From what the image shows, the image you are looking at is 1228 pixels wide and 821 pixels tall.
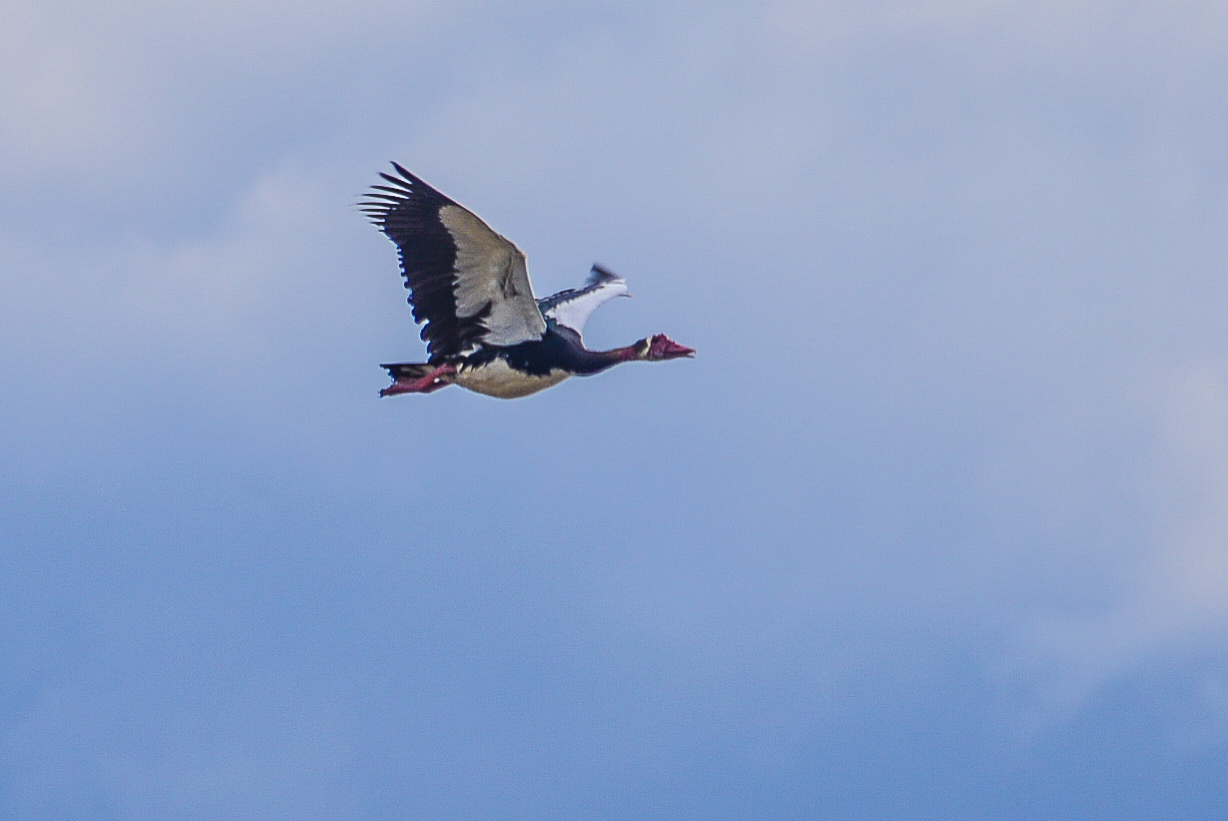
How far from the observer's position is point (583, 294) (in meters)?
18.9

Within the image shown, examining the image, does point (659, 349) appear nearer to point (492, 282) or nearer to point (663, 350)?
point (663, 350)

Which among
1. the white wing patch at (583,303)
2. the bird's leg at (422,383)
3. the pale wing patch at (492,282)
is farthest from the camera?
the white wing patch at (583,303)

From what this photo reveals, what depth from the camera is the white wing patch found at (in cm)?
1781

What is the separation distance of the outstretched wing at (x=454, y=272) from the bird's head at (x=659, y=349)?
38.9 inches

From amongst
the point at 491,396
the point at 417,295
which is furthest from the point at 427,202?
the point at 491,396

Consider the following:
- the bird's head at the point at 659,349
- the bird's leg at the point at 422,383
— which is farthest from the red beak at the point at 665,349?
the bird's leg at the point at 422,383

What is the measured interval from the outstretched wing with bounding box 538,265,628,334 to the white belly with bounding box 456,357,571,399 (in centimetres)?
105

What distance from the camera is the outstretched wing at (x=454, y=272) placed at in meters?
15.6

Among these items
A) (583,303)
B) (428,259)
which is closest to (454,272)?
(428,259)

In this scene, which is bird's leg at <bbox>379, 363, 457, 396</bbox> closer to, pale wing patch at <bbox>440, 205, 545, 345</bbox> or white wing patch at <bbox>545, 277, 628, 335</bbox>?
pale wing patch at <bbox>440, 205, 545, 345</bbox>

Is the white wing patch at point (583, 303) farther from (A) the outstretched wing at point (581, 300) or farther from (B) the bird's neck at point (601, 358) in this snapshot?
(B) the bird's neck at point (601, 358)

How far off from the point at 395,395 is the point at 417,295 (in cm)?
90

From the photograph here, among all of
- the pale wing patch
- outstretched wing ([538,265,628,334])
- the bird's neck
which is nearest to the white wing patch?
outstretched wing ([538,265,628,334])

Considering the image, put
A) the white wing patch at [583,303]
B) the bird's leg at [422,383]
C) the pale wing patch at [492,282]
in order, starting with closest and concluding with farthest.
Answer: the pale wing patch at [492,282], the bird's leg at [422,383], the white wing patch at [583,303]
